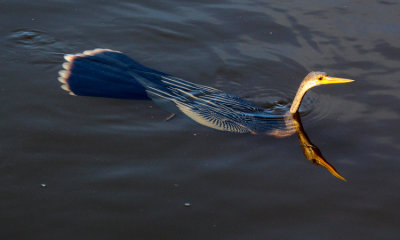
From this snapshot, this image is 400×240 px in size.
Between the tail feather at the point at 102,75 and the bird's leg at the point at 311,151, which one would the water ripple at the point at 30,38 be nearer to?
the tail feather at the point at 102,75

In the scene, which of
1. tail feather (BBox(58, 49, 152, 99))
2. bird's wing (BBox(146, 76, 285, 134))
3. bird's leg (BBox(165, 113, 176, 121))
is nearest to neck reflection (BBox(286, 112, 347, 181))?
bird's wing (BBox(146, 76, 285, 134))

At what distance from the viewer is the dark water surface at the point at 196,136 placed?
3.19 meters

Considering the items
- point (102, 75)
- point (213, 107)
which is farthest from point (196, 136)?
point (102, 75)

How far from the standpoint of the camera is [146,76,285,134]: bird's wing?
429cm

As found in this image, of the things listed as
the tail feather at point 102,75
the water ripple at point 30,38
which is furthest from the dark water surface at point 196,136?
the tail feather at point 102,75

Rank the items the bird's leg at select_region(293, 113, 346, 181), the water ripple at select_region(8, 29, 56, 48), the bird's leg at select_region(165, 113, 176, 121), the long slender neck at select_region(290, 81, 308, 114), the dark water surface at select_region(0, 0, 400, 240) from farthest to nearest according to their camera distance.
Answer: the water ripple at select_region(8, 29, 56, 48) < the long slender neck at select_region(290, 81, 308, 114) < the bird's leg at select_region(165, 113, 176, 121) < the bird's leg at select_region(293, 113, 346, 181) < the dark water surface at select_region(0, 0, 400, 240)

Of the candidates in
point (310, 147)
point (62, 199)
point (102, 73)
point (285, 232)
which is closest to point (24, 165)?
point (62, 199)

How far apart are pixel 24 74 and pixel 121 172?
1838mm

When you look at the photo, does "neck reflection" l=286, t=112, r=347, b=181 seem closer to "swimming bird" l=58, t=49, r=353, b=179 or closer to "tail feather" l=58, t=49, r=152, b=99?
"swimming bird" l=58, t=49, r=353, b=179

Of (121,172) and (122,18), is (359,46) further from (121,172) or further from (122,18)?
(121,172)

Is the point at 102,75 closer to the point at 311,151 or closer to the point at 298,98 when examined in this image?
the point at 298,98

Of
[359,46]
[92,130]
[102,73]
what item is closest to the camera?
[92,130]

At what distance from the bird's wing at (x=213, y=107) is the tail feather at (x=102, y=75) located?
0.21 m

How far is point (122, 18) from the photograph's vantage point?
6.14 meters
